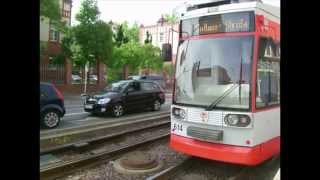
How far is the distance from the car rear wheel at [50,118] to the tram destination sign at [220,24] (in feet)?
20.1

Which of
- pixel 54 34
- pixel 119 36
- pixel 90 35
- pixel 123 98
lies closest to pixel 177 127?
pixel 123 98

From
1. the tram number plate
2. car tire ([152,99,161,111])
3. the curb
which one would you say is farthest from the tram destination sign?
car tire ([152,99,161,111])

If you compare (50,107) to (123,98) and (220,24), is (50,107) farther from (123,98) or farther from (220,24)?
(220,24)

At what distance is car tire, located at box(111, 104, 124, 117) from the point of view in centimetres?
1259

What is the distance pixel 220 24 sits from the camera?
506cm

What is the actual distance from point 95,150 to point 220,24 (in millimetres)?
3969

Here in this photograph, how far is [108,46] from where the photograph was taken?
2236cm

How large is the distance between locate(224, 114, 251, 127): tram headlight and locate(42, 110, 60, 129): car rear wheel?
671 cm

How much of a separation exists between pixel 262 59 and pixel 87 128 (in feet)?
20.9

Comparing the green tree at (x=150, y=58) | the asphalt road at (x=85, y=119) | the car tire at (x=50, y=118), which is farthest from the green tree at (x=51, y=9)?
the green tree at (x=150, y=58)
